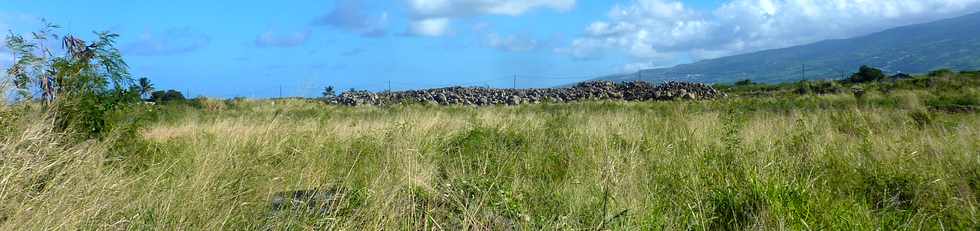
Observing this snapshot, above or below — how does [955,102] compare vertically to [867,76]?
below

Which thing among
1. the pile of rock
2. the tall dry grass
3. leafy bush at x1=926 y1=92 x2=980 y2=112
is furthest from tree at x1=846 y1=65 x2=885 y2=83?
the tall dry grass

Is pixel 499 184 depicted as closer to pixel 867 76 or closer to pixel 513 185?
pixel 513 185

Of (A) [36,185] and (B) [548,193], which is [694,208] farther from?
(A) [36,185]

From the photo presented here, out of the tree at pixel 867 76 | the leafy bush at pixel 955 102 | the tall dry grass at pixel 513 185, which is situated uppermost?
the tree at pixel 867 76

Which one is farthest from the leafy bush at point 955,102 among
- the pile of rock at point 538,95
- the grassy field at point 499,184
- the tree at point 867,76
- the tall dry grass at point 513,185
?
the tree at point 867,76

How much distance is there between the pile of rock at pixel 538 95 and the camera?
30578 millimetres

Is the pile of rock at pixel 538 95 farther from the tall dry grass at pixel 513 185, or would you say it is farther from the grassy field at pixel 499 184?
the tall dry grass at pixel 513 185

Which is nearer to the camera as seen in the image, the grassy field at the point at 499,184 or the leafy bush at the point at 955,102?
the grassy field at the point at 499,184

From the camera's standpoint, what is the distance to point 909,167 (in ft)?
19.8

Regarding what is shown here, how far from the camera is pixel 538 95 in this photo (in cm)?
3400

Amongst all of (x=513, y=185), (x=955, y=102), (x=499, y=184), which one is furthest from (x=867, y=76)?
(x=499, y=184)

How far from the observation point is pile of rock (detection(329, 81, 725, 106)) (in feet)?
100

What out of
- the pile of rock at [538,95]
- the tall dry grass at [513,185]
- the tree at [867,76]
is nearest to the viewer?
the tall dry grass at [513,185]

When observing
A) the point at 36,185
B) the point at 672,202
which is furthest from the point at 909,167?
the point at 36,185
